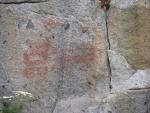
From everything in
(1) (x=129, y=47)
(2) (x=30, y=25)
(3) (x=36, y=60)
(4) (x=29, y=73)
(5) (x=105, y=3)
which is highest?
(5) (x=105, y=3)

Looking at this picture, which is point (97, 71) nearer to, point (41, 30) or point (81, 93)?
point (81, 93)

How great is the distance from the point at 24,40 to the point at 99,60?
2.40 ft

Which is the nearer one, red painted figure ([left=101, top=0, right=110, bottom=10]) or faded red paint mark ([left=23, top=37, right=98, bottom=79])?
faded red paint mark ([left=23, top=37, right=98, bottom=79])

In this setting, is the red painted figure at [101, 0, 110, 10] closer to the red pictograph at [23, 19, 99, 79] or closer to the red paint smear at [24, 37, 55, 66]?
the red pictograph at [23, 19, 99, 79]

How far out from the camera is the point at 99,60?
368 cm

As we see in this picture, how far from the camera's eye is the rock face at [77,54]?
3.62 m

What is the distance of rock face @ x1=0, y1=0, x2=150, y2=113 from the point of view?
3.62 metres

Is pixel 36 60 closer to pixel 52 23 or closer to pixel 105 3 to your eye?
pixel 52 23

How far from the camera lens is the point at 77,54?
12.0 ft

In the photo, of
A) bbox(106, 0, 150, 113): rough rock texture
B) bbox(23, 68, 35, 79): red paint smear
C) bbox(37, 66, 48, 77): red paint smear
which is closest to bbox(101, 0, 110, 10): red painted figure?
bbox(106, 0, 150, 113): rough rock texture

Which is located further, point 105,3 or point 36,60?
point 105,3

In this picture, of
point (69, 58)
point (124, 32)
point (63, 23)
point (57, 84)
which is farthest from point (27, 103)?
point (124, 32)

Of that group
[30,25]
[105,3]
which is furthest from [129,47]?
[30,25]

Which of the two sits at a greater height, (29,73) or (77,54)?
(77,54)
